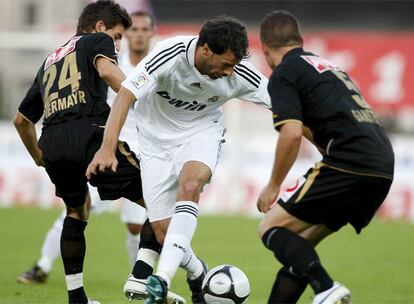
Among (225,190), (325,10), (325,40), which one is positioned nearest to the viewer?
(225,190)

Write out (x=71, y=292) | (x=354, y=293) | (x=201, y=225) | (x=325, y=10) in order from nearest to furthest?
(x=71, y=292), (x=354, y=293), (x=201, y=225), (x=325, y=10)

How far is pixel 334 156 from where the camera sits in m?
5.99

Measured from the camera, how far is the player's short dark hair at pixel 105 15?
288 inches

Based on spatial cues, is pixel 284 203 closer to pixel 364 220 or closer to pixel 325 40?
pixel 364 220

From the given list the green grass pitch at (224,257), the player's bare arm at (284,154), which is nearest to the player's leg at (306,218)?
the player's bare arm at (284,154)

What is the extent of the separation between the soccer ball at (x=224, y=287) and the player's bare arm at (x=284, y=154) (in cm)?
110

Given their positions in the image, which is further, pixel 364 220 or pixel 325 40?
pixel 325 40

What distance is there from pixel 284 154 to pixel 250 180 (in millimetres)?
12975

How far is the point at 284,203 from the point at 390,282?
13.8ft

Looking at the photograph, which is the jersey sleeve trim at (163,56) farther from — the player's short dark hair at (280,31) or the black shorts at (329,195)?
the black shorts at (329,195)

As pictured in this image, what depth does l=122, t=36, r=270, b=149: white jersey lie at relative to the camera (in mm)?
6816

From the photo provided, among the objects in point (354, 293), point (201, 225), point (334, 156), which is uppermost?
point (334, 156)

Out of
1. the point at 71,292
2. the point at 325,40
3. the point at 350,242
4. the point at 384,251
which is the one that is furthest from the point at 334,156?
the point at 325,40

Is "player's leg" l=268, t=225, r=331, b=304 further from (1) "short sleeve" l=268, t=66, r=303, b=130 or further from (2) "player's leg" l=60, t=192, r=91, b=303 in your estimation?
(2) "player's leg" l=60, t=192, r=91, b=303
